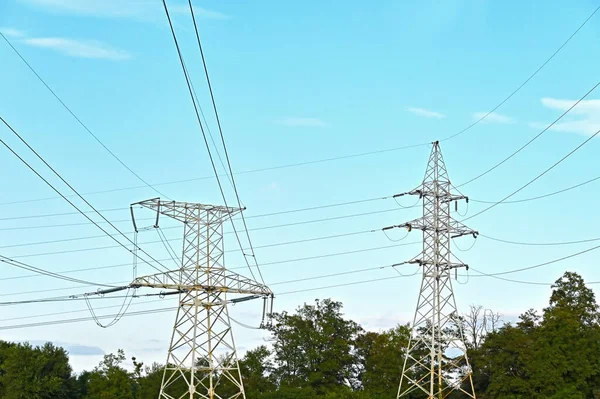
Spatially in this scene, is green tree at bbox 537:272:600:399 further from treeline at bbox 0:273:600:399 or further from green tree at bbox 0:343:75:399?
green tree at bbox 0:343:75:399

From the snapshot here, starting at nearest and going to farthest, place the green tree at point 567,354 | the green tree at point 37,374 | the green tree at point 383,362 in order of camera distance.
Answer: the green tree at point 567,354, the green tree at point 383,362, the green tree at point 37,374

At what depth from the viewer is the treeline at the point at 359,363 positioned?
57.2 metres

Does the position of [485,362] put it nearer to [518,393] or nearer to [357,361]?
[518,393]

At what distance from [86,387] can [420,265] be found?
181ft

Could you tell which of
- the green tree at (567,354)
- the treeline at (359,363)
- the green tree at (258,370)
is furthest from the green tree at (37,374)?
the green tree at (567,354)

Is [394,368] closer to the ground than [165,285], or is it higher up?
higher up

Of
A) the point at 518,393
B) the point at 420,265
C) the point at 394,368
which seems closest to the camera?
the point at 420,265

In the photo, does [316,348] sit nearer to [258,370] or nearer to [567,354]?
[258,370]

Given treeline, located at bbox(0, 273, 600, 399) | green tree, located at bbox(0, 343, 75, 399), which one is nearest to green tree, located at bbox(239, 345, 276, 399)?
treeline, located at bbox(0, 273, 600, 399)

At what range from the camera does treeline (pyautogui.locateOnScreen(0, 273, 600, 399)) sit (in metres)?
57.2

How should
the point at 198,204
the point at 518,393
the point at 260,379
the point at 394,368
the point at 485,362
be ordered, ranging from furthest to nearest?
1. the point at 260,379
2. the point at 394,368
3. the point at 485,362
4. the point at 518,393
5. the point at 198,204

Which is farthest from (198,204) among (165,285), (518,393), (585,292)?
(585,292)

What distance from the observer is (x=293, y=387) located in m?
67.6

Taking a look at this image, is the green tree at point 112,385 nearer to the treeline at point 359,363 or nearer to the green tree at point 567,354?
the treeline at point 359,363
